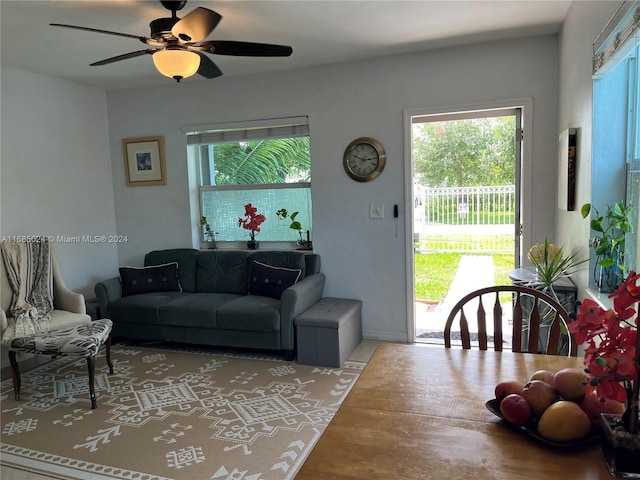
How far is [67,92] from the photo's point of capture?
14.9 feet

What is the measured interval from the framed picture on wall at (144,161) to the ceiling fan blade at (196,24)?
2.62m

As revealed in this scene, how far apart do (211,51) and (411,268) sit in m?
2.48

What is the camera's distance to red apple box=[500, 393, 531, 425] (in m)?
1.06

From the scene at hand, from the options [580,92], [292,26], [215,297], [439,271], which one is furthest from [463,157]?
[215,297]

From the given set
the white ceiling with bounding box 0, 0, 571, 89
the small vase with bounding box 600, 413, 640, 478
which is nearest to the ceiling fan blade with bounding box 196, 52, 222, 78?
the white ceiling with bounding box 0, 0, 571, 89

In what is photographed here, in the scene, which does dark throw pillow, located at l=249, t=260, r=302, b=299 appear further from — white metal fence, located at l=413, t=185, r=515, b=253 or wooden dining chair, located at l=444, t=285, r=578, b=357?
wooden dining chair, located at l=444, t=285, r=578, b=357

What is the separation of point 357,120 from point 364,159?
0.36m

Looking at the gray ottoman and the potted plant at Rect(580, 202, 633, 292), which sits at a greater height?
the potted plant at Rect(580, 202, 633, 292)

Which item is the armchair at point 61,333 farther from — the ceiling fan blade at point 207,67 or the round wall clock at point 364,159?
the round wall clock at point 364,159

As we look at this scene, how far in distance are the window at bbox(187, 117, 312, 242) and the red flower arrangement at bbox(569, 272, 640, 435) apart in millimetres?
3751

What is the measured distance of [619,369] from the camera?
894 millimetres

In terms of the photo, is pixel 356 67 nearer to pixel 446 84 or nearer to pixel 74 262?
pixel 446 84

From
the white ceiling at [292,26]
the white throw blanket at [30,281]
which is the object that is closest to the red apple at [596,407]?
the white ceiling at [292,26]

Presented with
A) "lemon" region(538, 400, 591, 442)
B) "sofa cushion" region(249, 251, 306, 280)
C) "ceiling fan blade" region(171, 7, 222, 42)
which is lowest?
"sofa cushion" region(249, 251, 306, 280)
